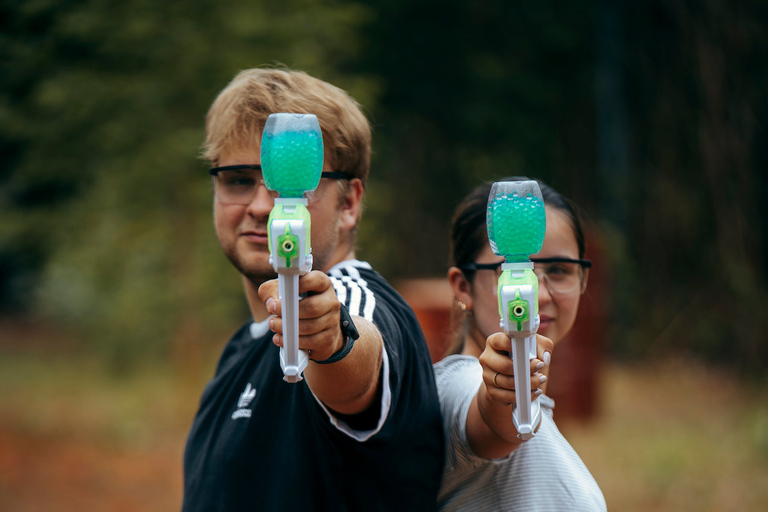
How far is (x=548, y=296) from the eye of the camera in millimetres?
2037

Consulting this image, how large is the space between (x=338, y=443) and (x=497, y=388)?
0.42m

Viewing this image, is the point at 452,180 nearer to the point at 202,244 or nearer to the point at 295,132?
the point at 202,244

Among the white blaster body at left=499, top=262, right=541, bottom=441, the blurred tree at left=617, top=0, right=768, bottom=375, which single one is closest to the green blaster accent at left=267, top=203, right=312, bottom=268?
the white blaster body at left=499, top=262, right=541, bottom=441

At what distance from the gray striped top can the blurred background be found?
351 centimetres

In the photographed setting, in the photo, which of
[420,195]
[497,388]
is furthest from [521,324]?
[420,195]

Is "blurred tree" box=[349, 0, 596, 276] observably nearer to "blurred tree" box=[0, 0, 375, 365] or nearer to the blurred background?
the blurred background

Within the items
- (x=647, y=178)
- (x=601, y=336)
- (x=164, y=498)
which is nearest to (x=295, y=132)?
(x=164, y=498)

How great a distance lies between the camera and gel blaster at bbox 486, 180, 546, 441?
4.58 ft

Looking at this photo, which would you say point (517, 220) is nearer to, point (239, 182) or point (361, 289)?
point (361, 289)

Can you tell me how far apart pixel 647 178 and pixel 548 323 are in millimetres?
9538

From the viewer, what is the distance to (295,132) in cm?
131

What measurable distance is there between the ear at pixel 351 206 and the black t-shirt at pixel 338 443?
0.12m

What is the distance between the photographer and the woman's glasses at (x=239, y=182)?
207cm

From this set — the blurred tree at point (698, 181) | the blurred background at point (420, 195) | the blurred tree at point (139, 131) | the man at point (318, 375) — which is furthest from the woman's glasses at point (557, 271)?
the blurred tree at point (698, 181)
